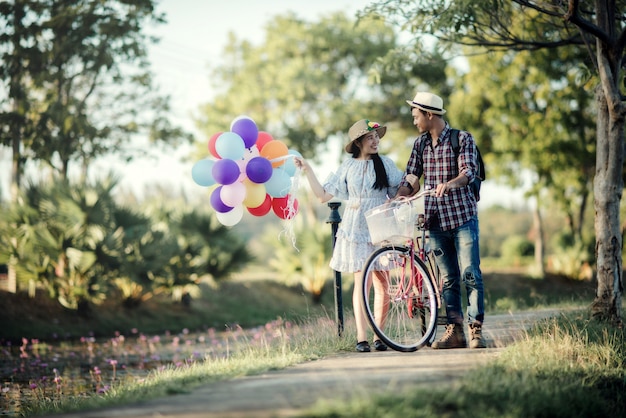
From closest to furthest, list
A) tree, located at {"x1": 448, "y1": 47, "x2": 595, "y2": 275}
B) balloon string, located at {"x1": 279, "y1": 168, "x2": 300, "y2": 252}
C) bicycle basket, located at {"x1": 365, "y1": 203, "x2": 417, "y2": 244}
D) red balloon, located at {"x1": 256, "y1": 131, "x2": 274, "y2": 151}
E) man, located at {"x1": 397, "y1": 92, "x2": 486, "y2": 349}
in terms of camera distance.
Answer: bicycle basket, located at {"x1": 365, "y1": 203, "x2": 417, "y2": 244} < man, located at {"x1": 397, "y1": 92, "x2": 486, "y2": 349} < balloon string, located at {"x1": 279, "y1": 168, "x2": 300, "y2": 252} < red balloon, located at {"x1": 256, "y1": 131, "x2": 274, "y2": 151} < tree, located at {"x1": 448, "y1": 47, "x2": 595, "y2": 275}

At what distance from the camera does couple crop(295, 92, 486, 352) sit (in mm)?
6320

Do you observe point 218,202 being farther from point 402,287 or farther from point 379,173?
point 402,287

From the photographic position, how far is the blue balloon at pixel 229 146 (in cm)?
722

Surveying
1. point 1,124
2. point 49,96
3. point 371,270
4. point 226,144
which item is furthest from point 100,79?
point 371,270

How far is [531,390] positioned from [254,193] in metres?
3.71

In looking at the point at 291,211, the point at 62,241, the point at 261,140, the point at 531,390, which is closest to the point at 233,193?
the point at 291,211

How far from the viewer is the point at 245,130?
24.4ft

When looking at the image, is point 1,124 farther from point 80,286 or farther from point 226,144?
point 226,144

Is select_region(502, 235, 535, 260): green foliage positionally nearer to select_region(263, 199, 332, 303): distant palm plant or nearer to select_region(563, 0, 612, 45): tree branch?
select_region(263, 199, 332, 303): distant palm plant

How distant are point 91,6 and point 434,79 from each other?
1743 centimetres

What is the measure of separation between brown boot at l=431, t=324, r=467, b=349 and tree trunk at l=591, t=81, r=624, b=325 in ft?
9.49

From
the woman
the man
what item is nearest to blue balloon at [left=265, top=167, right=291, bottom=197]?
the woman

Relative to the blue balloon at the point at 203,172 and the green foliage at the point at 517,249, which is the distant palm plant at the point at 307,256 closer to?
the blue balloon at the point at 203,172

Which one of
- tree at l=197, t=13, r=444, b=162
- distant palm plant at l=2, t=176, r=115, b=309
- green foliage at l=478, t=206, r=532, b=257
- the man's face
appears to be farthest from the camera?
green foliage at l=478, t=206, r=532, b=257
